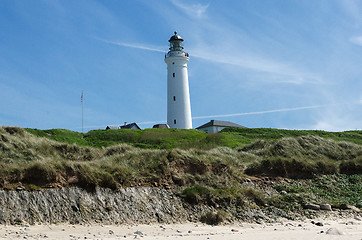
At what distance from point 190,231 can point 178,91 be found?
39.2 m

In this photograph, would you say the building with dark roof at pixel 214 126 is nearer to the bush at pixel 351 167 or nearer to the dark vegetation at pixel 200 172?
the dark vegetation at pixel 200 172

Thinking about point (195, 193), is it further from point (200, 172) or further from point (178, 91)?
point (178, 91)

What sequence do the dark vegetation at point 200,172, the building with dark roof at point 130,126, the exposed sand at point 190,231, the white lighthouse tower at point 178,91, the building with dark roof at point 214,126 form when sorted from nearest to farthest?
the exposed sand at point 190,231 < the dark vegetation at point 200,172 < the white lighthouse tower at point 178,91 < the building with dark roof at point 214,126 < the building with dark roof at point 130,126

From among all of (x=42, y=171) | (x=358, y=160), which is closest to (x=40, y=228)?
(x=42, y=171)

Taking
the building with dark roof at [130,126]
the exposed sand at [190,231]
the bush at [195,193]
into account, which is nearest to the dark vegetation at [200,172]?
the bush at [195,193]

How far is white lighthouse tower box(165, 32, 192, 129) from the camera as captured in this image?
48875 millimetres

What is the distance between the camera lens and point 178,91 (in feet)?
161

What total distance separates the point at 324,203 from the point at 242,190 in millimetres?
3110

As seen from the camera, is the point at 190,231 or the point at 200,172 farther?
the point at 200,172

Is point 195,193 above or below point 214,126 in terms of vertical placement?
below

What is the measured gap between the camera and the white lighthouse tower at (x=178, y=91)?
48.9 meters

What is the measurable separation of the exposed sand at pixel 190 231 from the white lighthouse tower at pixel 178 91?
122 feet

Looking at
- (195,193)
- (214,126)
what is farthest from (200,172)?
(214,126)

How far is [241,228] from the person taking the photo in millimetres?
11430
